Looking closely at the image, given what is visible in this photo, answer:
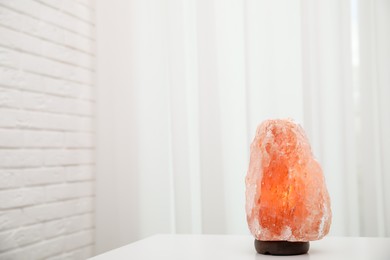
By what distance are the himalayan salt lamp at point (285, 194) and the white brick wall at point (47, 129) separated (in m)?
0.97

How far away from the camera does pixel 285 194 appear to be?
1087 mm

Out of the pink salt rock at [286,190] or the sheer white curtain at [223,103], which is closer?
the pink salt rock at [286,190]

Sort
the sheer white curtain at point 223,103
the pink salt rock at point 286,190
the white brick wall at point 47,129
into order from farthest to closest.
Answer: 1. the sheer white curtain at point 223,103
2. the white brick wall at point 47,129
3. the pink salt rock at point 286,190

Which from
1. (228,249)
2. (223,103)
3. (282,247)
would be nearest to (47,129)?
(223,103)

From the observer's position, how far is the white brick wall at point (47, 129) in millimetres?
1736

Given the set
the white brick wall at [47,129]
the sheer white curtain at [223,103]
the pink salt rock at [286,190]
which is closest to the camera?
the pink salt rock at [286,190]

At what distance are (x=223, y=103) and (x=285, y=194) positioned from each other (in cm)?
97

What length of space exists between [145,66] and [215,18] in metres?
0.36

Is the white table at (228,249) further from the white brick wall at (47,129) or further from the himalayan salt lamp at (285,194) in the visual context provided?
the white brick wall at (47,129)

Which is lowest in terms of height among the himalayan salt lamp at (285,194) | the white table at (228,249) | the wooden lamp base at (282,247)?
the white table at (228,249)

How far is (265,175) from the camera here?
1.11 m

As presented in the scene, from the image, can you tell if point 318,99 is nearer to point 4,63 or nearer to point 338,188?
point 338,188

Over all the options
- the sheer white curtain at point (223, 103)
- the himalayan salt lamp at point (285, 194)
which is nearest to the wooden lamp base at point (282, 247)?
the himalayan salt lamp at point (285, 194)

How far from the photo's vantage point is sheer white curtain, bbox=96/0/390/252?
6.07 feet
